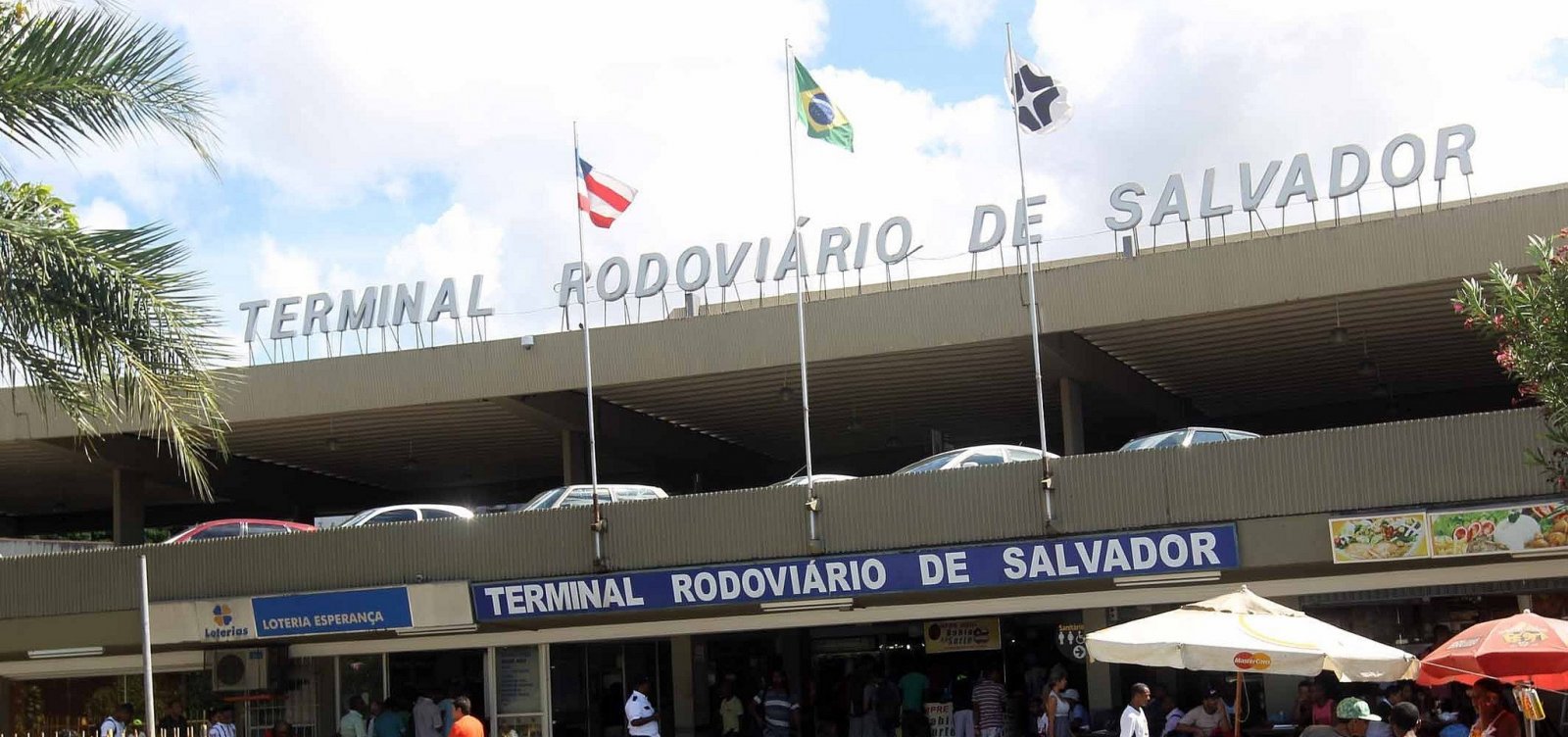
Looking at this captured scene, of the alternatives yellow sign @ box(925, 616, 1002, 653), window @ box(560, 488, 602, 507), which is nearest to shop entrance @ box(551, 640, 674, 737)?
Result: window @ box(560, 488, 602, 507)

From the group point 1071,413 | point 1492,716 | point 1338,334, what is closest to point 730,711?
point 1071,413

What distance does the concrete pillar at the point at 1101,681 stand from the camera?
24.7m

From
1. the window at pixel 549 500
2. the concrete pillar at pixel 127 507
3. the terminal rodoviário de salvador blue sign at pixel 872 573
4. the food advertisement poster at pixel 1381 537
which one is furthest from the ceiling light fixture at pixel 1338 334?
the concrete pillar at pixel 127 507

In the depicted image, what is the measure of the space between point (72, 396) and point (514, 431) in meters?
20.7

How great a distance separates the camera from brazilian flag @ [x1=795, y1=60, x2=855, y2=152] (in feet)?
75.7

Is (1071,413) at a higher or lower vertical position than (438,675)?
higher

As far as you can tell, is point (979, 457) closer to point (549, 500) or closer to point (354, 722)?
point (549, 500)

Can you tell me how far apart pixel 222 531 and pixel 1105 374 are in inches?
593

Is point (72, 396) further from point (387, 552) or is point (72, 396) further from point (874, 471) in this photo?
point (874, 471)

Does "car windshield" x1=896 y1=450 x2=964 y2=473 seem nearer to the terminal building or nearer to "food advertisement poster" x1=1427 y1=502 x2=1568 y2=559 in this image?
the terminal building

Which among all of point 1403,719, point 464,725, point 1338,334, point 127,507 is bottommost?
point 464,725

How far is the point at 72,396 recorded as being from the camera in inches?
490

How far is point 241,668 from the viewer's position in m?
26.4

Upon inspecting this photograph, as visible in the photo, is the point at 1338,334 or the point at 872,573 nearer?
the point at 872,573
